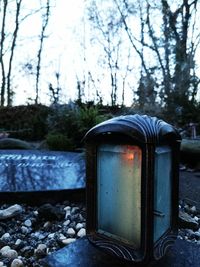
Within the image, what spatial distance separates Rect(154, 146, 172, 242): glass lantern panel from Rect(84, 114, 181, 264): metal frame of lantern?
0.06 ft

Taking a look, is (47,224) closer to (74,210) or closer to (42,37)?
(74,210)

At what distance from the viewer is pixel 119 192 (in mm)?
1096

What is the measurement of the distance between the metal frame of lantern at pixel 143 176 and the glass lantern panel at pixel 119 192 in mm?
17

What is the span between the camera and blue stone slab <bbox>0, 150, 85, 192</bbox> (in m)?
2.41

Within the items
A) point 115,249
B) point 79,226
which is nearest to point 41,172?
point 79,226

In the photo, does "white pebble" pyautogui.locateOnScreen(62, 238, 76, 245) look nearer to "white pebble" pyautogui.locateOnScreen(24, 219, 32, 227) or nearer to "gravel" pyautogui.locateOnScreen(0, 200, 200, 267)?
"gravel" pyautogui.locateOnScreen(0, 200, 200, 267)

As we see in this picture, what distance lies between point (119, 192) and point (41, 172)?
6.04 ft

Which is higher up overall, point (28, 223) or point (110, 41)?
point (110, 41)

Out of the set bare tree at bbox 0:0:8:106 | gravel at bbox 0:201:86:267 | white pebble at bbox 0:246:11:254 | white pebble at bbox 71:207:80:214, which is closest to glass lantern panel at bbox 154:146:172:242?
gravel at bbox 0:201:86:267

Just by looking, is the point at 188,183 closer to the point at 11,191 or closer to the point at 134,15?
the point at 11,191

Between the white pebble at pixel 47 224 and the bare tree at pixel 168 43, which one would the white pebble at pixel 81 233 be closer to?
the white pebble at pixel 47 224

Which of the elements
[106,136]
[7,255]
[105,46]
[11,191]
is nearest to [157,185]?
[106,136]

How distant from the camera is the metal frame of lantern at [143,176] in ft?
3.31

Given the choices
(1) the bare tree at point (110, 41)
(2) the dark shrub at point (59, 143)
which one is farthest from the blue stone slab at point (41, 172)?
(1) the bare tree at point (110, 41)
